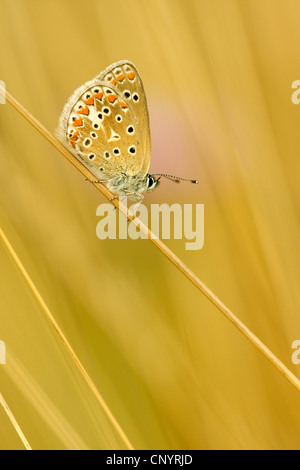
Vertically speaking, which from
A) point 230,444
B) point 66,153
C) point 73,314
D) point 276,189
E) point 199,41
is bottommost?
point 230,444

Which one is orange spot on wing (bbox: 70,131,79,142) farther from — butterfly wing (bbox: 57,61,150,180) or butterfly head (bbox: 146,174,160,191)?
butterfly head (bbox: 146,174,160,191)

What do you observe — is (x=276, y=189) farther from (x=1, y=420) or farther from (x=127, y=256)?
(x=1, y=420)

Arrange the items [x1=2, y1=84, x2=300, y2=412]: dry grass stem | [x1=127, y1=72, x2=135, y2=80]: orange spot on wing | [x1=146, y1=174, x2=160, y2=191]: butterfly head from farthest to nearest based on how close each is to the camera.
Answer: [x1=146, y1=174, x2=160, y2=191]: butterfly head < [x1=127, y1=72, x2=135, y2=80]: orange spot on wing < [x1=2, y1=84, x2=300, y2=412]: dry grass stem

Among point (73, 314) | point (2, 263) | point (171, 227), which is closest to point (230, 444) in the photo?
point (73, 314)

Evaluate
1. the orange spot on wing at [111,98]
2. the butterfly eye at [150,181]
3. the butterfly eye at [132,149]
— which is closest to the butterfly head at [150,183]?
the butterfly eye at [150,181]

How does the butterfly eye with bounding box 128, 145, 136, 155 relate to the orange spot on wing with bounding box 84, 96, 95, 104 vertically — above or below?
below

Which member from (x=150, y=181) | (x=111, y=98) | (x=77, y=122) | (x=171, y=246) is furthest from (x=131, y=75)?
(x=171, y=246)

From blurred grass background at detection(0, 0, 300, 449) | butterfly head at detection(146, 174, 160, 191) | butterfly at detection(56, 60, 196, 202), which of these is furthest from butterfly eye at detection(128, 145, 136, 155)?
blurred grass background at detection(0, 0, 300, 449)
